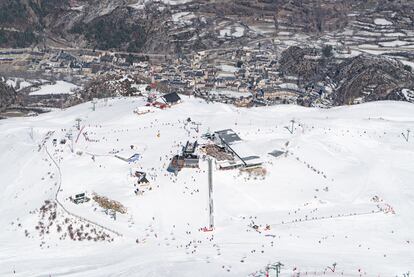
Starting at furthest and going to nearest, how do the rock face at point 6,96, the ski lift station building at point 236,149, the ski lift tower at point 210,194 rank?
the rock face at point 6,96 → the ski lift station building at point 236,149 → the ski lift tower at point 210,194

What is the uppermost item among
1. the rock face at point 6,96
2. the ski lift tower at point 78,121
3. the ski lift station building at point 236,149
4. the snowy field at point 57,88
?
the ski lift station building at point 236,149

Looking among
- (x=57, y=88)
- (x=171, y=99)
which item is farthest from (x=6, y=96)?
(x=171, y=99)

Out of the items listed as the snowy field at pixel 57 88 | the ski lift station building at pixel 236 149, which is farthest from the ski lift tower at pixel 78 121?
the snowy field at pixel 57 88

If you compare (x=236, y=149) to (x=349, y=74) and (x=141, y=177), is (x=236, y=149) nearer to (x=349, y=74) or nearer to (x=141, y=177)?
(x=141, y=177)

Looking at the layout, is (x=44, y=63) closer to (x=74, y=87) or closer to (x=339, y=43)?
(x=74, y=87)

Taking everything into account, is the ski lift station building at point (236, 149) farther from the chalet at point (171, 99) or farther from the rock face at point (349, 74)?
the rock face at point (349, 74)
